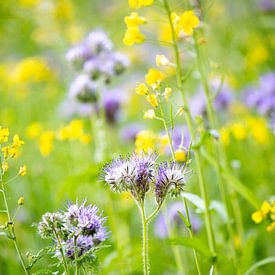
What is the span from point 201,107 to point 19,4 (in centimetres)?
265

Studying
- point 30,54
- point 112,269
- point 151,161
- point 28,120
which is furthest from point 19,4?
point 151,161

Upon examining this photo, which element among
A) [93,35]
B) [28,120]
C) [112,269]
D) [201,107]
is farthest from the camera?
[28,120]

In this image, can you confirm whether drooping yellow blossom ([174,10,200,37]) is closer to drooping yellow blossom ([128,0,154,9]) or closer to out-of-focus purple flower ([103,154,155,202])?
drooping yellow blossom ([128,0,154,9])

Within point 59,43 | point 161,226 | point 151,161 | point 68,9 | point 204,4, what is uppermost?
point 68,9

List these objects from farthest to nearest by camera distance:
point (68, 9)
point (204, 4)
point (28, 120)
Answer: point (68, 9) → point (28, 120) → point (204, 4)

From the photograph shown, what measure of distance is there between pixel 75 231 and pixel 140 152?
1.09 ft

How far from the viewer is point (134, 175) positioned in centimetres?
158

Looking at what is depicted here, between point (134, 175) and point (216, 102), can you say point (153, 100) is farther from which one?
point (216, 102)

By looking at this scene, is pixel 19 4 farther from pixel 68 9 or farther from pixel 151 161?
pixel 151 161

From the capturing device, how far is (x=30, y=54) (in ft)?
24.4

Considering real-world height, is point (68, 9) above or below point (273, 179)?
above

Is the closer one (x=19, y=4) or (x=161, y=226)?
(x=161, y=226)

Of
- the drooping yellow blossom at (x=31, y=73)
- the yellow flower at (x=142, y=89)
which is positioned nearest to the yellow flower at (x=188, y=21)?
the yellow flower at (x=142, y=89)

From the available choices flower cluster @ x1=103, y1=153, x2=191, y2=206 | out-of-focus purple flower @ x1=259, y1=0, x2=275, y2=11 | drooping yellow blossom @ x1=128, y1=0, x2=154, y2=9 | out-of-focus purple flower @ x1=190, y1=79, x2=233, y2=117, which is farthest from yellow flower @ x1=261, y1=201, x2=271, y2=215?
out-of-focus purple flower @ x1=259, y1=0, x2=275, y2=11
